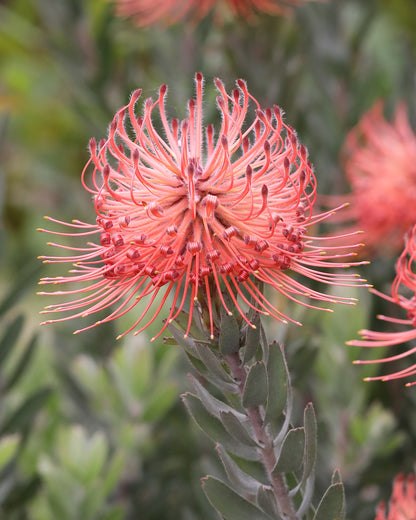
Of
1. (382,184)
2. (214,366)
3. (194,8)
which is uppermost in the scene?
(194,8)

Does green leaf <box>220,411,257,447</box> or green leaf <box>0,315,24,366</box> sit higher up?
green leaf <box>0,315,24,366</box>

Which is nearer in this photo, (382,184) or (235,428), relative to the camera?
(235,428)

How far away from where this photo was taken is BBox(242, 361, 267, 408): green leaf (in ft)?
2.61

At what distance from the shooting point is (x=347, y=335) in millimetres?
1527

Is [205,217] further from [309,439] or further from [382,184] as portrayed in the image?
[382,184]

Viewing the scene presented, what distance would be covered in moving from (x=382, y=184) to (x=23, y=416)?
1.01 metres

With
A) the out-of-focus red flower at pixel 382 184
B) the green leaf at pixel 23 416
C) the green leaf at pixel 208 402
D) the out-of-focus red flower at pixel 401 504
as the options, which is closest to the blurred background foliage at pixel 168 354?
the green leaf at pixel 23 416

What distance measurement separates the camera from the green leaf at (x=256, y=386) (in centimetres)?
80

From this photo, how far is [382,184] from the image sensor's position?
1.71 metres

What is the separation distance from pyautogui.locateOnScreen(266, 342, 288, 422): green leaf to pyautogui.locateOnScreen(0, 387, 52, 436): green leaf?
84 centimetres

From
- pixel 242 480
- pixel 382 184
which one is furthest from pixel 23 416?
pixel 382 184

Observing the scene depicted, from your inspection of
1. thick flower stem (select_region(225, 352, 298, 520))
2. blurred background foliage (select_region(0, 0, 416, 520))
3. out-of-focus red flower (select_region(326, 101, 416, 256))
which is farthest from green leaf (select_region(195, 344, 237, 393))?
out-of-focus red flower (select_region(326, 101, 416, 256))

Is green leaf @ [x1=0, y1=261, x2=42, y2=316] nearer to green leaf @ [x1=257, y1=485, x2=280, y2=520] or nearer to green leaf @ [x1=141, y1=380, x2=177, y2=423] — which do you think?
green leaf @ [x1=141, y1=380, x2=177, y2=423]

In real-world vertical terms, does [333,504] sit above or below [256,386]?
below
